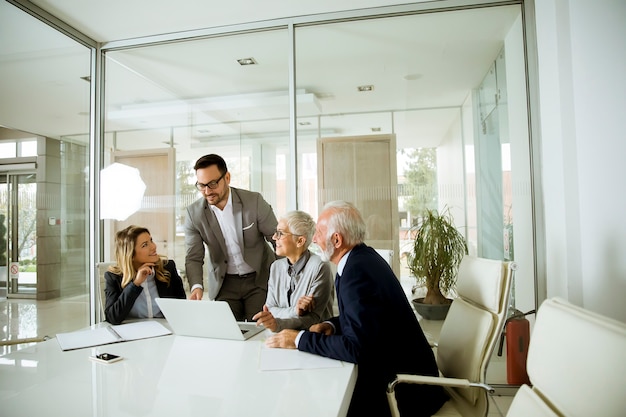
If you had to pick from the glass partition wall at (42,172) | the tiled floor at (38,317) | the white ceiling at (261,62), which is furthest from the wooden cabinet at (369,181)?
the tiled floor at (38,317)

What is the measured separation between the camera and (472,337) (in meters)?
1.77

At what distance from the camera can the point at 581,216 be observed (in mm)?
2650

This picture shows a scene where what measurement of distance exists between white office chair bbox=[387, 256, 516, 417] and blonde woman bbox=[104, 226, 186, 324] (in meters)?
1.49

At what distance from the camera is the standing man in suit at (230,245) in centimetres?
303

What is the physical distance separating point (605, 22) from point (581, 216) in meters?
1.12

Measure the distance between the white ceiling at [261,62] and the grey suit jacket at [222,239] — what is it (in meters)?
0.91

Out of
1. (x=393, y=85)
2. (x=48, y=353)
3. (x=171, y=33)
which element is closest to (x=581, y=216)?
(x=393, y=85)

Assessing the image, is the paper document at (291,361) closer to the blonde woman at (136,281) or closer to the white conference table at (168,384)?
the white conference table at (168,384)

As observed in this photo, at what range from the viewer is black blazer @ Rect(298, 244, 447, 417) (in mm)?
1559

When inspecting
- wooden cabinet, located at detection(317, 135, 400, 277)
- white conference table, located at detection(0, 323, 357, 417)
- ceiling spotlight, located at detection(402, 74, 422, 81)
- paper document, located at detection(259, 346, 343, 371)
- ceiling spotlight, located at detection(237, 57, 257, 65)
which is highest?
ceiling spotlight, located at detection(237, 57, 257, 65)

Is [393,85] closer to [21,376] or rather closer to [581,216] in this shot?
[581,216]

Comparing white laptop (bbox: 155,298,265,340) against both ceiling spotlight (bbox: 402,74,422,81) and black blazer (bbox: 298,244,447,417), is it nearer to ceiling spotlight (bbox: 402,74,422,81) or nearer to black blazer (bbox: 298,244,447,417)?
black blazer (bbox: 298,244,447,417)

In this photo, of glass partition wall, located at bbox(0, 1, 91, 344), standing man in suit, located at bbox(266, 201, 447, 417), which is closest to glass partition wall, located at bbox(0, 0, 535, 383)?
glass partition wall, located at bbox(0, 1, 91, 344)

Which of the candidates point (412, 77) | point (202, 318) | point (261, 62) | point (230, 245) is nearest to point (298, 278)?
point (202, 318)
